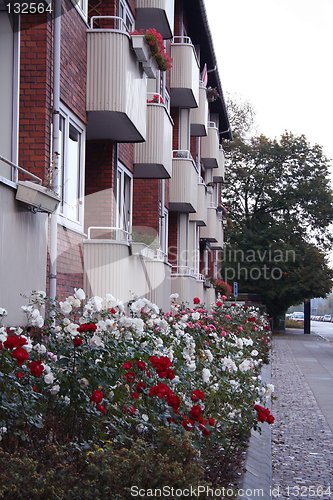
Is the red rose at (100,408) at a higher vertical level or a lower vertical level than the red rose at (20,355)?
lower

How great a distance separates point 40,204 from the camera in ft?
28.8

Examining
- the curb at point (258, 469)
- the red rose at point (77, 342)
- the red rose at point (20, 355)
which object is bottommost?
the curb at point (258, 469)

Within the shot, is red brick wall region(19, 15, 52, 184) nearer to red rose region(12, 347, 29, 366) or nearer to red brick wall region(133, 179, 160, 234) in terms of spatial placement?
red rose region(12, 347, 29, 366)

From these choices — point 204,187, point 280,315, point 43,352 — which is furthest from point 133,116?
point 280,315

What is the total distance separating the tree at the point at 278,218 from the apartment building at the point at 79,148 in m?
37.8

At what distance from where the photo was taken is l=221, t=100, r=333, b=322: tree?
57906 millimetres

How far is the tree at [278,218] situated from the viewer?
57906 millimetres

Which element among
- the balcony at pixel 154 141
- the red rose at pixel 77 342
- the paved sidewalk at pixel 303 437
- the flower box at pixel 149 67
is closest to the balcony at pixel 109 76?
the flower box at pixel 149 67

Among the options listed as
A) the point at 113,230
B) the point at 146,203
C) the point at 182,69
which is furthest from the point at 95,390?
the point at 182,69

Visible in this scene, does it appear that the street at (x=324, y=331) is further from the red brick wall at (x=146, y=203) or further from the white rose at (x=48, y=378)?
the white rose at (x=48, y=378)

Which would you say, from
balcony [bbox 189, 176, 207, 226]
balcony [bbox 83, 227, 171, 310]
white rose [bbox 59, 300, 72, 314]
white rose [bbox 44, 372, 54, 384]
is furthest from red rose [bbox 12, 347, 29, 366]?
balcony [bbox 189, 176, 207, 226]

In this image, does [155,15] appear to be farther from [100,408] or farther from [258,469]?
[100,408]

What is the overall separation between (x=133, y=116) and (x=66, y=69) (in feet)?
7.57

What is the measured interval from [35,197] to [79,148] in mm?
4299
